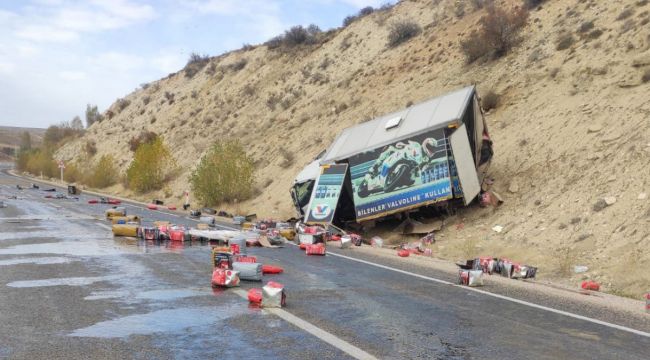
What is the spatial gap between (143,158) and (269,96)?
36.4 ft

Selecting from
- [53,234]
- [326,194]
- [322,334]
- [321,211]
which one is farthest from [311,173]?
[322,334]

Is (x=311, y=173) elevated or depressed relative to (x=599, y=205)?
elevated

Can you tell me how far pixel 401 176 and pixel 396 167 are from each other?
0.32m

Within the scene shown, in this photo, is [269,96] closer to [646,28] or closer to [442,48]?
[442,48]

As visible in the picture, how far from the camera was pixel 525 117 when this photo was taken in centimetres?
2027

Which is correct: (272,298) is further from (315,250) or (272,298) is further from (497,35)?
(497,35)

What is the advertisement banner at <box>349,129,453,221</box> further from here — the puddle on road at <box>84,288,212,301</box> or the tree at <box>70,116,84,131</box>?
the tree at <box>70,116,84,131</box>

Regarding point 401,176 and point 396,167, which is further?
point 396,167

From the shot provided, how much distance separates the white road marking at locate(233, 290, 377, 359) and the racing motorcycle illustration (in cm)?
958

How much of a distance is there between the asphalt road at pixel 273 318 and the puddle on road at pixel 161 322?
1cm

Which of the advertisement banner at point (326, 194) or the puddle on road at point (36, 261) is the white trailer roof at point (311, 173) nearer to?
the advertisement banner at point (326, 194)

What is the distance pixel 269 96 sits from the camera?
49594 millimetres

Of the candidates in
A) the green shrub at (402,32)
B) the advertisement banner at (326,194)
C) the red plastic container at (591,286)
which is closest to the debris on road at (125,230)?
the advertisement banner at (326,194)

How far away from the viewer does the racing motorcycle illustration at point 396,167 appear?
52.8 ft
